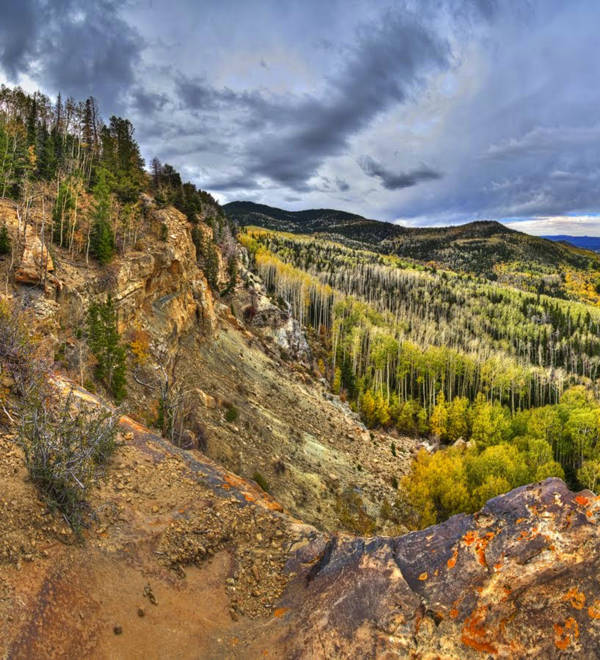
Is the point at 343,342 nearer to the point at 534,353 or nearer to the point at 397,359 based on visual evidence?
the point at 397,359

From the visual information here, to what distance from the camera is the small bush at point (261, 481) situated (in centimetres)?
2538

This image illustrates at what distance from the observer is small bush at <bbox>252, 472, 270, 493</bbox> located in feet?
83.3

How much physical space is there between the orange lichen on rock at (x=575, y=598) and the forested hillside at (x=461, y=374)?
29827 mm

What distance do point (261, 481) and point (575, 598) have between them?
21.3 meters

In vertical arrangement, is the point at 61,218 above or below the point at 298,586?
above

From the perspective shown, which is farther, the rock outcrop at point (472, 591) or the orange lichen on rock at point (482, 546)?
the orange lichen on rock at point (482, 546)

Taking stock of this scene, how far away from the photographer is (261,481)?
1013 inches

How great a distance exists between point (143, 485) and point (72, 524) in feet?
9.63

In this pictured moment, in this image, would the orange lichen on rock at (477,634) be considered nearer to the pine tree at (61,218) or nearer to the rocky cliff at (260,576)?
the rocky cliff at (260,576)

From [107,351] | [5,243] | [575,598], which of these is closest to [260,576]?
[575,598]

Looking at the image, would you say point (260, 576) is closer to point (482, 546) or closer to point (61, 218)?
point (482, 546)

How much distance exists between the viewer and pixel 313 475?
32.7m

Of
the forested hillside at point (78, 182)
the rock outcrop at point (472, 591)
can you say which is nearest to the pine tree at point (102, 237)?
the forested hillside at point (78, 182)

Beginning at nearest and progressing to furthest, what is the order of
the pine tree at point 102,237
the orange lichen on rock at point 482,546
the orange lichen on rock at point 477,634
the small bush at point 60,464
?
the orange lichen on rock at point 477,634 < the orange lichen on rock at point 482,546 < the small bush at point 60,464 < the pine tree at point 102,237
